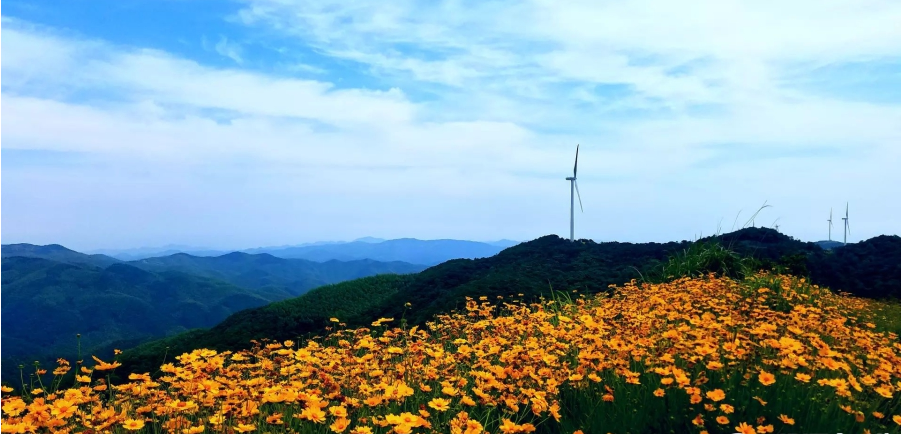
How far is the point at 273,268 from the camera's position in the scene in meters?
161

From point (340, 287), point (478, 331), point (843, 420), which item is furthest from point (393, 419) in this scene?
point (340, 287)

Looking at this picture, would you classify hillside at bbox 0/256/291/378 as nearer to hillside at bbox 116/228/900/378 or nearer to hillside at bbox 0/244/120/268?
hillside at bbox 116/228/900/378

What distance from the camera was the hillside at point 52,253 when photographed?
5015 inches

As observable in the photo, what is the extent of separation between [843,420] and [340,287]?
1857cm

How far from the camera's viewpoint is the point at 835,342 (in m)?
7.49

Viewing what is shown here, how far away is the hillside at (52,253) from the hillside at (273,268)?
12337 mm

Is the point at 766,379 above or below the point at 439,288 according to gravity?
above

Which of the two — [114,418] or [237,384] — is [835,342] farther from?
[114,418]

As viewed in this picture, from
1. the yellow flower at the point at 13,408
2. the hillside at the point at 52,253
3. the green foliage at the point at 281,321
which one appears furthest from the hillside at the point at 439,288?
the hillside at the point at 52,253

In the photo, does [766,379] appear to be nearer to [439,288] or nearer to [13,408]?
[13,408]

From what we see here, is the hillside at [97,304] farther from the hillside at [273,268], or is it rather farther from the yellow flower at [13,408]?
the yellow flower at [13,408]

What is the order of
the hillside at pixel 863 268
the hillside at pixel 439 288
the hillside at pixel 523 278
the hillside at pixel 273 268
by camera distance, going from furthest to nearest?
the hillside at pixel 273 268 → the hillside at pixel 863 268 → the hillside at pixel 523 278 → the hillside at pixel 439 288

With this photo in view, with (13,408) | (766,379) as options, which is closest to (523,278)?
(766,379)

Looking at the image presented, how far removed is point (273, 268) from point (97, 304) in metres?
94.2
